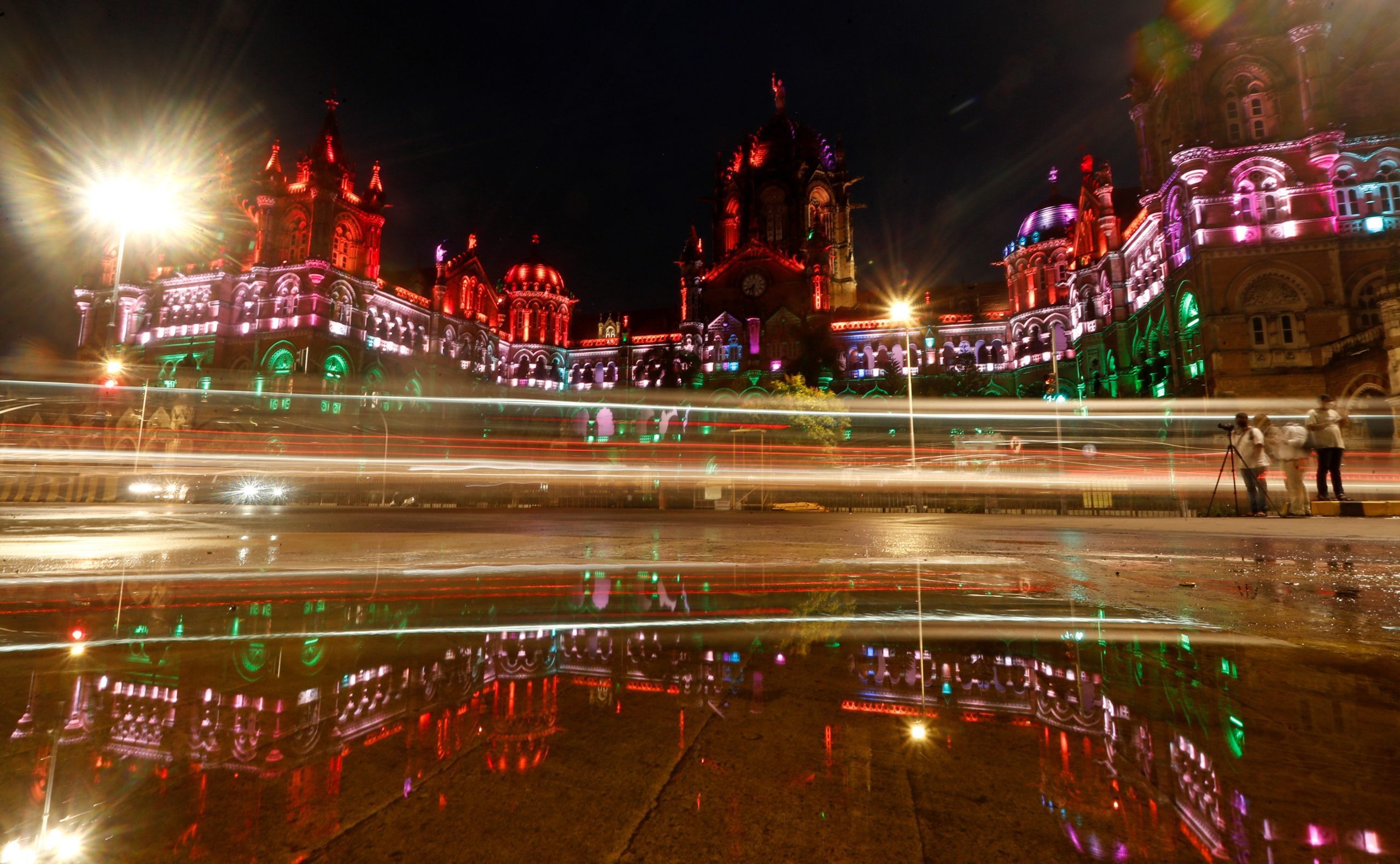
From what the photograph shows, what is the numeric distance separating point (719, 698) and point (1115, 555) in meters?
4.97

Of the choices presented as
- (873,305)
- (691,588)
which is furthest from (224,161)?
(691,588)

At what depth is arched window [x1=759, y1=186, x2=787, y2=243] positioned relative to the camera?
66250mm

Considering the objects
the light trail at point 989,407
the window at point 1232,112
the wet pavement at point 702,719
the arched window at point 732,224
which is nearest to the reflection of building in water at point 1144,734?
the wet pavement at point 702,719

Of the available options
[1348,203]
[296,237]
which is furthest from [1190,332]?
[296,237]

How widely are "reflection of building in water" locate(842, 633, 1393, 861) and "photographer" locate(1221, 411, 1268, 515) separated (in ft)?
35.4

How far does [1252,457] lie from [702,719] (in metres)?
12.7

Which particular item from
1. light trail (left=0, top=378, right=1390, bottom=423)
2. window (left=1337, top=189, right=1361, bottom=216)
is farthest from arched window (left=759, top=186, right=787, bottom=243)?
window (left=1337, top=189, right=1361, bottom=216)

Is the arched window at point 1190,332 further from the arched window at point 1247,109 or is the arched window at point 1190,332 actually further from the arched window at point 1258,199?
the arched window at point 1247,109

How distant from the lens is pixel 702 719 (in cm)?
166

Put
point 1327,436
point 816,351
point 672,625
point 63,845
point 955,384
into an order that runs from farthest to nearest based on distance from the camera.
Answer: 1. point 816,351
2. point 955,384
3. point 1327,436
4. point 672,625
5. point 63,845

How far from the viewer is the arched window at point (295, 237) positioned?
5106cm

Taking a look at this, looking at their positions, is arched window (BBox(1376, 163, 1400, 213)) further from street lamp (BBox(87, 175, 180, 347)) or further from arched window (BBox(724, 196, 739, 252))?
street lamp (BBox(87, 175, 180, 347))

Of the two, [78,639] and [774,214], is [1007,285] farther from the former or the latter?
[78,639]

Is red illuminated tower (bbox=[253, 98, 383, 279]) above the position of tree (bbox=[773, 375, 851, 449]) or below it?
above
